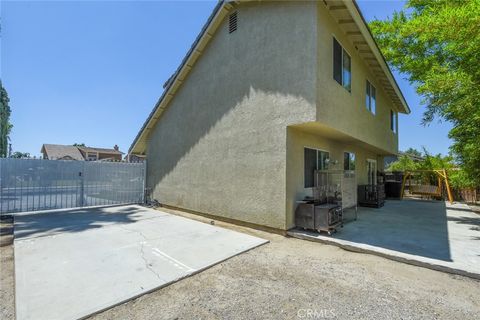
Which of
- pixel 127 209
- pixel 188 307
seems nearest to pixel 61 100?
pixel 127 209

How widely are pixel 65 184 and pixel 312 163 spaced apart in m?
9.86

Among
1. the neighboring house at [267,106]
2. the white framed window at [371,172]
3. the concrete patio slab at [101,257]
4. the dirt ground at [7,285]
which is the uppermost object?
the neighboring house at [267,106]

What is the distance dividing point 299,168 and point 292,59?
9.61 feet

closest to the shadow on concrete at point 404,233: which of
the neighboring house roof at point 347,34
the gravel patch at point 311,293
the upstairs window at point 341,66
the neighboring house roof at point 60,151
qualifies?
the gravel patch at point 311,293

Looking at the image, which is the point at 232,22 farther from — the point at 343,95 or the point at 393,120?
the point at 393,120

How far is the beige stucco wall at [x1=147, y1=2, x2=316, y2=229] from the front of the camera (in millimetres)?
5980

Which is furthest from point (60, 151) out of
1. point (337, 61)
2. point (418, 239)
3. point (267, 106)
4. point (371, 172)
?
point (418, 239)

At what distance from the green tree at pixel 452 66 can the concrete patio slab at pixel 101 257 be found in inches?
275

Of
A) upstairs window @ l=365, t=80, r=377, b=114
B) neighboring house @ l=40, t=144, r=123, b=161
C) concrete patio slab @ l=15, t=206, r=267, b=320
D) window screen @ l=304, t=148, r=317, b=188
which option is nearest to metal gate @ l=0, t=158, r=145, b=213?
concrete patio slab @ l=15, t=206, r=267, b=320

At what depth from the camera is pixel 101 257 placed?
4.43 meters

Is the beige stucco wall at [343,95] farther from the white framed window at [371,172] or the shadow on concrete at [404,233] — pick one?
the shadow on concrete at [404,233]

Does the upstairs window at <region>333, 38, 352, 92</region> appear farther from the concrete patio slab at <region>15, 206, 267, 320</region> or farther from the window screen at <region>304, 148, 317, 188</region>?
the concrete patio slab at <region>15, 206, 267, 320</region>

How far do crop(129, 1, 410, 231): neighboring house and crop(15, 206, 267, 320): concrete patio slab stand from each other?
1571 millimetres

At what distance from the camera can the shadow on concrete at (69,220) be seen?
6.37 m
